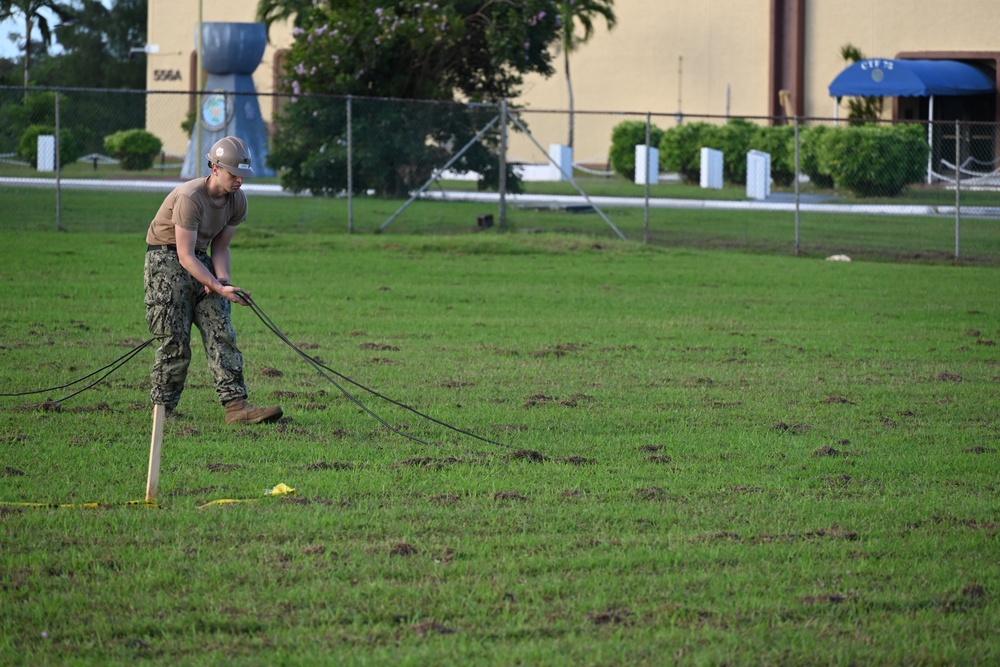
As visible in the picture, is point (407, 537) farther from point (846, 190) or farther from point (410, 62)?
point (846, 190)

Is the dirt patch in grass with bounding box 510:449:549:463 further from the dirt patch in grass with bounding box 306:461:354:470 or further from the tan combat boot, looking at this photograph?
the tan combat boot

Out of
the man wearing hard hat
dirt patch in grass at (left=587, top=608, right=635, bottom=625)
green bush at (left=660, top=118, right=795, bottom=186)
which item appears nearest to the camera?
dirt patch in grass at (left=587, top=608, right=635, bottom=625)

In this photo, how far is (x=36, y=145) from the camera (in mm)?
40406

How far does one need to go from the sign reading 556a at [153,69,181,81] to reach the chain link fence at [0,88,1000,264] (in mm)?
11727

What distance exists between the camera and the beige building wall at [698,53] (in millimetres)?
46375

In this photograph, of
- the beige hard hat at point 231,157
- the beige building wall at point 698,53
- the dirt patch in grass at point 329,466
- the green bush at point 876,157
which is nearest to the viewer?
the dirt patch in grass at point 329,466

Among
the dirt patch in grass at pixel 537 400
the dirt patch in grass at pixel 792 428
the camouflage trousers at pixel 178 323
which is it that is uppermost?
the camouflage trousers at pixel 178 323

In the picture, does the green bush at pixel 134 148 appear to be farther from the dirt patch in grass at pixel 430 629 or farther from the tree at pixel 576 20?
the dirt patch in grass at pixel 430 629

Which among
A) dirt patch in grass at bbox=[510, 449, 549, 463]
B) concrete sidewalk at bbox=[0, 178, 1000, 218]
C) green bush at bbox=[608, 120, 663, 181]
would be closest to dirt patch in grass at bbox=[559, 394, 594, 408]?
dirt patch in grass at bbox=[510, 449, 549, 463]

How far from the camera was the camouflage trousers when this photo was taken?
8102 millimetres

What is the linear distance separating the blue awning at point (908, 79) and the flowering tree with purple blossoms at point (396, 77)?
Answer: 51.0ft

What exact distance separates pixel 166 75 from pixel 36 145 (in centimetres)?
2234

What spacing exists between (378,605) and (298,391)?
4.75 m

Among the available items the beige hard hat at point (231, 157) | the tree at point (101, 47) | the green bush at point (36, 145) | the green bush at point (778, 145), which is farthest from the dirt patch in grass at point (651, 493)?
the tree at point (101, 47)
